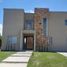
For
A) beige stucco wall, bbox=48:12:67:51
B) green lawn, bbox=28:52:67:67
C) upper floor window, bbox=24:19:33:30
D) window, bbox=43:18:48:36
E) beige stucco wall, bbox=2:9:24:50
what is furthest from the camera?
upper floor window, bbox=24:19:33:30

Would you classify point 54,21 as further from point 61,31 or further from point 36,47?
point 36,47

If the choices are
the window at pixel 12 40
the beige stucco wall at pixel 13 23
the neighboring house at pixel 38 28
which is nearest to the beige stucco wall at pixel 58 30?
the neighboring house at pixel 38 28

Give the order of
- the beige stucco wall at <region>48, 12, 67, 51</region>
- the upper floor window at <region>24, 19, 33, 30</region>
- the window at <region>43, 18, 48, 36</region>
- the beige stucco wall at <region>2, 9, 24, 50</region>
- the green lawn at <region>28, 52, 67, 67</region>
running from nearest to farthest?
the green lawn at <region>28, 52, 67, 67</region> → the beige stucco wall at <region>2, 9, 24, 50</region> → the beige stucco wall at <region>48, 12, 67, 51</region> → the window at <region>43, 18, 48, 36</region> → the upper floor window at <region>24, 19, 33, 30</region>

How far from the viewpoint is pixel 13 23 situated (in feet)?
105

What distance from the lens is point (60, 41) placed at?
32.5 meters

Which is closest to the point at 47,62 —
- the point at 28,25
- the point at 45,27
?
the point at 45,27

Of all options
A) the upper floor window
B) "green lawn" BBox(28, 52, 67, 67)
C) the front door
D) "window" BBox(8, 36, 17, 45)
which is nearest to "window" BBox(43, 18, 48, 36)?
the upper floor window

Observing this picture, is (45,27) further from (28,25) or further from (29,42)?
(29,42)

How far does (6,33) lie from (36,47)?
5.37m

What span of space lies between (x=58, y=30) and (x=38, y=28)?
334cm

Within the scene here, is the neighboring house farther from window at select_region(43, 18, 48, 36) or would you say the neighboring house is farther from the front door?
the front door

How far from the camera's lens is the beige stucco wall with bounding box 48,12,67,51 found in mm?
32438

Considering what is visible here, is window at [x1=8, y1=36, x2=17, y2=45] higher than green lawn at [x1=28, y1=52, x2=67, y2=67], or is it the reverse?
window at [x1=8, y1=36, x2=17, y2=45]

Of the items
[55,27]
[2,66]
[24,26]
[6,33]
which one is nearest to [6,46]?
[6,33]
